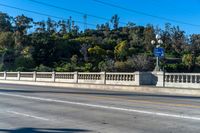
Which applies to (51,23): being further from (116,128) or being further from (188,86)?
(116,128)

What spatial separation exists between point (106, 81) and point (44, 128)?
27.5 metres

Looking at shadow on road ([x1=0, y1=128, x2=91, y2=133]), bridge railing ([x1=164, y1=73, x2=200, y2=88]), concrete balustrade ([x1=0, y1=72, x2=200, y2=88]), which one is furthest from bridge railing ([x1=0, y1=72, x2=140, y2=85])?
shadow on road ([x1=0, y1=128, x2=91, y2=133])

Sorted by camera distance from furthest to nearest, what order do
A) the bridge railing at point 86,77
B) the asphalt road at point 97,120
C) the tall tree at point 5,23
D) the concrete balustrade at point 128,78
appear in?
1. the tall tree at point 5,23
2. the bridge railing at point 86,77
3. the concrete balustrade at point 128,78
4. the asphalt road at point 97,120

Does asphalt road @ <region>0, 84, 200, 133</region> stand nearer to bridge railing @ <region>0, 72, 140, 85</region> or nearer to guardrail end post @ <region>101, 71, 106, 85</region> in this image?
bridge railing @ <region>0, 72, 140, 85</region>

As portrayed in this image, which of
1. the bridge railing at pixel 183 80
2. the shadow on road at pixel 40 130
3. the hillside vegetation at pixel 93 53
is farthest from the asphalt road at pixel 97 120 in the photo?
the hillside vegetation at pixel 93 53

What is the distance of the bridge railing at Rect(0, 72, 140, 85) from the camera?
1425 inches

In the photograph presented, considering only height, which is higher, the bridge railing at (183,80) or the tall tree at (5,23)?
the tall tree at (5,23)

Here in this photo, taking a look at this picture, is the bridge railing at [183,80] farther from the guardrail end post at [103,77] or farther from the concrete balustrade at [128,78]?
the guardrail end post at [103,77]

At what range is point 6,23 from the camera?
13012 cm

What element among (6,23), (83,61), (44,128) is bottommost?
(44,128)

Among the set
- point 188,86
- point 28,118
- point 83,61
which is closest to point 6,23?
point 83,61

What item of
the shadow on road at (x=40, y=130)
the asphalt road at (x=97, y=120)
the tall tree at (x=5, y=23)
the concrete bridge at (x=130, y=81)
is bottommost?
the shadow on road at (x=40, y=130)

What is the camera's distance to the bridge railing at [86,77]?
1425 inches

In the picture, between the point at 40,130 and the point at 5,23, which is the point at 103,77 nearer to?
the point at 40,130
